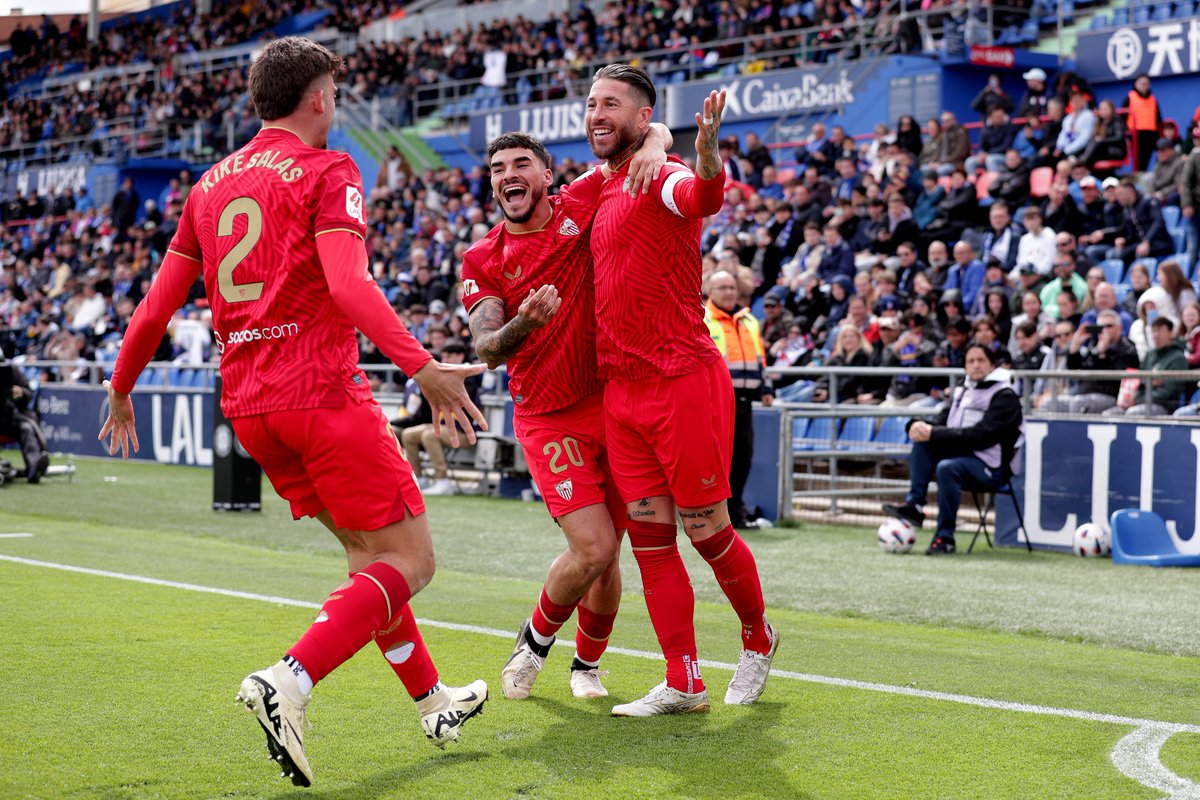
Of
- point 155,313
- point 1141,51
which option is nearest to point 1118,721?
point 155,313

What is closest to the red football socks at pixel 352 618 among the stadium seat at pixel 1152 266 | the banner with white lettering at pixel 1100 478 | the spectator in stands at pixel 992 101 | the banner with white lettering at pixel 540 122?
the banner with white lettering at pixel 1100 478

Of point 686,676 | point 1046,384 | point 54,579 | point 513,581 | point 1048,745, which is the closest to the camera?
point 1048,745

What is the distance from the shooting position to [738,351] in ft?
39.6

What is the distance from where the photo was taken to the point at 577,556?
531 centimetres

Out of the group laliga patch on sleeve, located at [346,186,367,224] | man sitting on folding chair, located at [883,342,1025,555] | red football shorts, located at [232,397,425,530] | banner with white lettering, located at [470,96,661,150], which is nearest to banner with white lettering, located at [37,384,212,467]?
banner with white lettering, located at [470,96,661,150]

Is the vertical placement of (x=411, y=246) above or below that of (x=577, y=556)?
above

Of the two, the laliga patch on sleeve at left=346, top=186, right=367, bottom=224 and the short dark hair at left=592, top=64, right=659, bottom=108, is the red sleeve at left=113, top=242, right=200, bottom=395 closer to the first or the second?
the laliga patch on sleeve at left=346, top=186, right=367, bottom=224

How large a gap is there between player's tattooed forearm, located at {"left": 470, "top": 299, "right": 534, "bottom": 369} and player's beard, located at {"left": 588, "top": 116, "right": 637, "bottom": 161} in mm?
686

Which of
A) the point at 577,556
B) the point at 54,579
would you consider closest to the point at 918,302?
the point at 54,579

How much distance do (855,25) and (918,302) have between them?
10.4 meters

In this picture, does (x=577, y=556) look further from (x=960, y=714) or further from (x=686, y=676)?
(x=960, y=714)

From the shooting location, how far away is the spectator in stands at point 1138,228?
15.3m

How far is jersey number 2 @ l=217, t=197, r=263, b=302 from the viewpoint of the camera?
426 centimetres

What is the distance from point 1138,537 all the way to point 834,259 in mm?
7613
